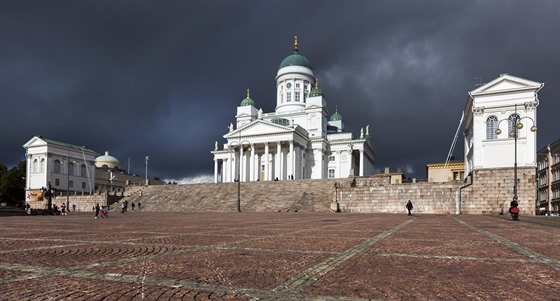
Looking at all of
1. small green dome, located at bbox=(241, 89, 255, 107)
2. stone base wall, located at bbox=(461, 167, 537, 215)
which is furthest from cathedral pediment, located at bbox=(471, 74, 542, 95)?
small green dome, located at bbox=(241, 89, 255, 107)

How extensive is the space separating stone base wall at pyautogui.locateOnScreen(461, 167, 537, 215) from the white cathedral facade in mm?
32618

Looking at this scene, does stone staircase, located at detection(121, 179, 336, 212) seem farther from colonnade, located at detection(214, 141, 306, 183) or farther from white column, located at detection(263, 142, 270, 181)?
white column, located at detection(263, 142, 270, 181)

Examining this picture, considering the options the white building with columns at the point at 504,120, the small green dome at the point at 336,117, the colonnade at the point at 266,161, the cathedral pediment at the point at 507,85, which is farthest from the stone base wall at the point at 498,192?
the small green dome at the point at 336,117

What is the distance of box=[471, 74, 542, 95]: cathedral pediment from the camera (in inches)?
1430

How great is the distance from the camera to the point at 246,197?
45.5 meters

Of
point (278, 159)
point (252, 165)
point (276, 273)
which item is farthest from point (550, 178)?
point (276, 273)

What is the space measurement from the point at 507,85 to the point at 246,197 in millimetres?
30856

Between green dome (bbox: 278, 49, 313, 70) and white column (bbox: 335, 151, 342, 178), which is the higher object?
green dome (bbox: 278, 49, 313, 70)

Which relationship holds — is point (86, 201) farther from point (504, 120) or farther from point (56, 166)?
point (504, 120)

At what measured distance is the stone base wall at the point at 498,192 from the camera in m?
35.5

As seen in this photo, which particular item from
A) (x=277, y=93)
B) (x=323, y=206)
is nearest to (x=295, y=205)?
(x=323, y=206)

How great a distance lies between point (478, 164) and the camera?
3759 cm

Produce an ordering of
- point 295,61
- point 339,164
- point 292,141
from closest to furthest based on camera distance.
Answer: point 292,141, point 339,164, point 295,61

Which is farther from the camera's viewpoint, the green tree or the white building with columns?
the green tree
